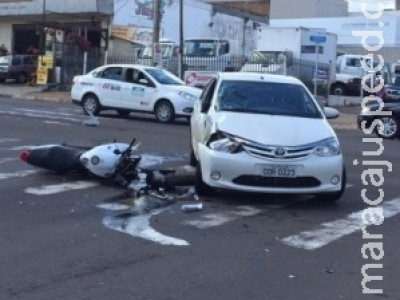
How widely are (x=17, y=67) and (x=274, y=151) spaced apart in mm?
37128

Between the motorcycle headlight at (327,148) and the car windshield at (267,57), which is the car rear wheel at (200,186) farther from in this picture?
the car windshield at (267,57)

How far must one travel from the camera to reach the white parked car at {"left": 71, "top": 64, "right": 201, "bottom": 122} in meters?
23.0

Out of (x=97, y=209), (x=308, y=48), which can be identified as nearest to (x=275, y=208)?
(x=97, y=209)

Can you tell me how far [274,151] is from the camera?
→ 31.8 feet

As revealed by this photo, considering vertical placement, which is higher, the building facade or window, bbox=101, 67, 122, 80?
the building facade

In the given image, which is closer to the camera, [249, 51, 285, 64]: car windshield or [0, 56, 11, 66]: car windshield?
[249, 51, 285, 64]: car windshield

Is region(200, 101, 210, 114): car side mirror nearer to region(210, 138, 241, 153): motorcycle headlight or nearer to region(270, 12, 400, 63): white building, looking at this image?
region(210, 138, 241, 153): motorcycle headlight

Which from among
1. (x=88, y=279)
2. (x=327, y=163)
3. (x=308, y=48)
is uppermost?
(x=308, y=48)

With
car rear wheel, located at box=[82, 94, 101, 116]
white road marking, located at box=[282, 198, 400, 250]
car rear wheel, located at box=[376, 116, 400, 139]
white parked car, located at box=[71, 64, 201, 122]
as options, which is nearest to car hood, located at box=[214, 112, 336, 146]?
white road marking, located at box=[282, 198, 400, 250]

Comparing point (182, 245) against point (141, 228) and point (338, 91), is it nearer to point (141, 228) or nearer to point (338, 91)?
point (141, 228)

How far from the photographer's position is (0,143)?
1616 centimetres

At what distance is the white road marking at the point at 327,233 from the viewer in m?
8.05

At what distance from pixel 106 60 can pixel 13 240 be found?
32610 millimetres

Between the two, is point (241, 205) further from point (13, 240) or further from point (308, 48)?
point (308, 48)
